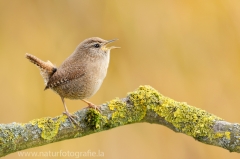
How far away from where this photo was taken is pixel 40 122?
1.90 m

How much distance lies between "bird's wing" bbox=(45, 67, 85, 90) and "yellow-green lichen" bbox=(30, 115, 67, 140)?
45cm

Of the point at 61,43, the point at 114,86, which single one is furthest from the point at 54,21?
the point at 114,86

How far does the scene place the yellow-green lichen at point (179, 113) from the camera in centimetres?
190

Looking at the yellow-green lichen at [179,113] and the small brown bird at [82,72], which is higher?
the small brown bird at [82,72]

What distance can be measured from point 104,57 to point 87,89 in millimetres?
237

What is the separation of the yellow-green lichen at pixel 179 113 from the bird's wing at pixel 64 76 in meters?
0.42

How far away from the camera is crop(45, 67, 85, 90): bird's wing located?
2338 millimetres

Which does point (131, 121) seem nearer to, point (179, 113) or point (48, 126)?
point (179, 113)

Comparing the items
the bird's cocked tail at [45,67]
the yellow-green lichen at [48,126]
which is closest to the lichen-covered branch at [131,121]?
the yellow-green lichen at [48,126]

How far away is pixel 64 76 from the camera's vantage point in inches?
93.1

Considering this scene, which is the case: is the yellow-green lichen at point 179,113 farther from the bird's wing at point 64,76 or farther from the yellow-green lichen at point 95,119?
the bird's wing at point 64,76

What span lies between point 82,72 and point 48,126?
1.73 ft

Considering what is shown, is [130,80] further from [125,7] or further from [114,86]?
[125,7]

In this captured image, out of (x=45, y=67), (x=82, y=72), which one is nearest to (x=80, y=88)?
(x=82, y=72)
